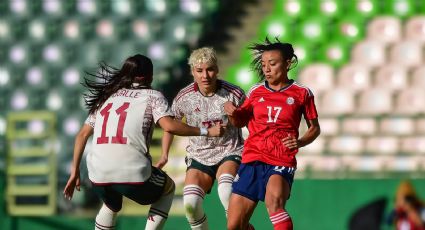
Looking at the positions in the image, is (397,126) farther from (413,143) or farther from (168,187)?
(168,187)

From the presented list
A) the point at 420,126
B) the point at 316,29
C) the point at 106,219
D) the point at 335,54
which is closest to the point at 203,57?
the point at 106,219

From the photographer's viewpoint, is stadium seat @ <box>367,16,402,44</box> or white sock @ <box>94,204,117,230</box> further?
stadium seat @ <box>367,16,402,44</box>

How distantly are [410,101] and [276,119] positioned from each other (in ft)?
20.4

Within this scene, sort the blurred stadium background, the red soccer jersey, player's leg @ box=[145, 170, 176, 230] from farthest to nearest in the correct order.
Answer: the blurred stadium background
player's leg @ box=[145, 170, 176, 230]
the red soccer jersey

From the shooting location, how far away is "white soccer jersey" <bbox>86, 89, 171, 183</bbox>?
7.26 metres

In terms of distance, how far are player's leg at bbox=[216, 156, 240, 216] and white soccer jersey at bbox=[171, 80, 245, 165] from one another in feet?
0.27

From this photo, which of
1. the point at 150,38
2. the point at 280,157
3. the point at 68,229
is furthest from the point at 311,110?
the point at 150,38

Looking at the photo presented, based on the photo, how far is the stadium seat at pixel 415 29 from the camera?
1373 centimetres

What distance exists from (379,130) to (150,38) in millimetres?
3935

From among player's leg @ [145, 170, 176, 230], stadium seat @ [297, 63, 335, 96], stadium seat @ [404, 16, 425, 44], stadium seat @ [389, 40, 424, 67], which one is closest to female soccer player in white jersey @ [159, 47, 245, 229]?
player's leg @ [145, 170, 176, 230]

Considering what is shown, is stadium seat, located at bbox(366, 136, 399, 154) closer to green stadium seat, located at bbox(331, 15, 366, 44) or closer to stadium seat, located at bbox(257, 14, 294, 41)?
green stadium seat, located at bbox(331, 15, 366, 44)

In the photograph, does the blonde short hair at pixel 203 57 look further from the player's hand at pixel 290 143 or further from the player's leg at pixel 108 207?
the player's leg at pixel 108 207

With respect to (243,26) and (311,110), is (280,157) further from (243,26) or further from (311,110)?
(243,26)

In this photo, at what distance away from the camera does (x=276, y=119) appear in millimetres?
7363
